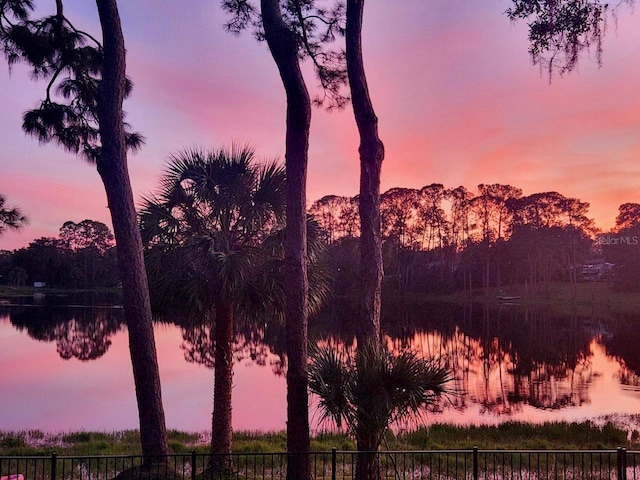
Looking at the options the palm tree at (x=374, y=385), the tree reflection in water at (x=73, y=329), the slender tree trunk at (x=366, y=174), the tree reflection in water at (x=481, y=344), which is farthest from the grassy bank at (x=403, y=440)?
the tree reflection in water at (x=73, y=329)

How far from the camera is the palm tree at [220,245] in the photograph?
11773 millimetres

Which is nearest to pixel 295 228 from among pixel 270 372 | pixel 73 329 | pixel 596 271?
pixel 270 372

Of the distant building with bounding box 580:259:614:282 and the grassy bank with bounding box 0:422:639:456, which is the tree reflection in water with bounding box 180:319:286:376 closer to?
the grassy bank with bounding box 0:422:639:456

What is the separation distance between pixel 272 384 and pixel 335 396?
1878cm

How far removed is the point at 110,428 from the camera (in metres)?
18.8

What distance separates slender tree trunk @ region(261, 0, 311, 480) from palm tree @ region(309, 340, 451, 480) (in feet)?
2.71

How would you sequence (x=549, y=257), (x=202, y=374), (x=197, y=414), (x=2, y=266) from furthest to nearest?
(x=2, y=266) → (x=549, y=257) → (x=202, y=374) → (x=197, y=414)

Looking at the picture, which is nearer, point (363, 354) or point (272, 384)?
point (363, 354)

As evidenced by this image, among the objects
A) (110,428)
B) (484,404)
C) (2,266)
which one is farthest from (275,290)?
(2,266)

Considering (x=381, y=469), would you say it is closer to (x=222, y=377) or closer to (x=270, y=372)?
(x=222, y=377)

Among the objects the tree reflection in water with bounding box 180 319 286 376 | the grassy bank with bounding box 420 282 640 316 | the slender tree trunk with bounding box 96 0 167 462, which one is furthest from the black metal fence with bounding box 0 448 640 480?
the grassy bank with bounding box 420 282 640 316

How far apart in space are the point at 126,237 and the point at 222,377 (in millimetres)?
4011

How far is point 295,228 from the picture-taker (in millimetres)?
9344

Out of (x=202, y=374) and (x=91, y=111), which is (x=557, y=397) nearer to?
(x=202, y=374)
